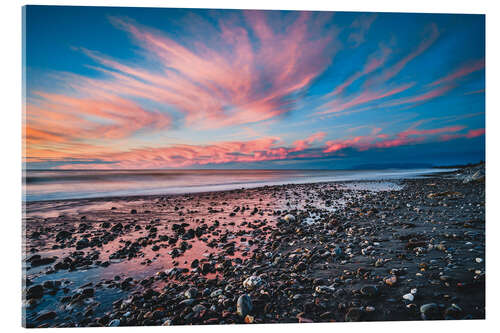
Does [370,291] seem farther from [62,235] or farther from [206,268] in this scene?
[62,235]

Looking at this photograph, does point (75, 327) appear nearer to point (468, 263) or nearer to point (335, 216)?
point (468, 263)

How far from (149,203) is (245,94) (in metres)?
6.78

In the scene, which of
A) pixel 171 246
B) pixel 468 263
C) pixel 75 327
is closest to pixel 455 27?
pixel 468 263

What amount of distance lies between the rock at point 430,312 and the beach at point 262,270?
0.04 feet

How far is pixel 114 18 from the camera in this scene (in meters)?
4.41

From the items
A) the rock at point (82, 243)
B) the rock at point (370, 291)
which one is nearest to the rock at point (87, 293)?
the rock at point (82, 243)

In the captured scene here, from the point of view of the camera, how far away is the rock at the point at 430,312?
2602 mm

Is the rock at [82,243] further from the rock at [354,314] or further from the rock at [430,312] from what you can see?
the rock at [430,312]

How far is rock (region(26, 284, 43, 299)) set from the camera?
3277 mm

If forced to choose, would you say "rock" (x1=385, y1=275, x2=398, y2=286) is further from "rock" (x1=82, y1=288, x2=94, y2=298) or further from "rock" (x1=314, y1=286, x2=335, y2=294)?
"rock" (x1=82, y1=288, x2=94, y2=298)

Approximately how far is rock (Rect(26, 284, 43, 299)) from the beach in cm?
1

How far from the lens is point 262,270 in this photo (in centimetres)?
347

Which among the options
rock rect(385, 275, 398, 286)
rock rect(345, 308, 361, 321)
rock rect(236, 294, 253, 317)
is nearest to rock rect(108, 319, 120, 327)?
rock rect(236, 294, 253, 317)

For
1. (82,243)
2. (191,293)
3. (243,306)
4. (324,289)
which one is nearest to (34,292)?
(82,243)
